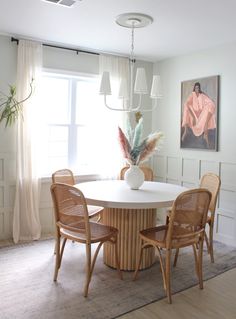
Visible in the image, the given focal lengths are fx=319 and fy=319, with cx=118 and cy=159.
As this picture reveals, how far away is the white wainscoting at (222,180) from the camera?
3.89m

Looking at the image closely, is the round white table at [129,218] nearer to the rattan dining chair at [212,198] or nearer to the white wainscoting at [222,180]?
the rattan dining chair at [212,198]

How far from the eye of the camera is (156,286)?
280 centimetres

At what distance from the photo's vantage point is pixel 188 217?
258cm

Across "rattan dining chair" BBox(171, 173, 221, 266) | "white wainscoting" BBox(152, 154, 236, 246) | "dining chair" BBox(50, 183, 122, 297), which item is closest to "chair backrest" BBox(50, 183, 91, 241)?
"dining chair" BBox(50, 183, 122, 297)

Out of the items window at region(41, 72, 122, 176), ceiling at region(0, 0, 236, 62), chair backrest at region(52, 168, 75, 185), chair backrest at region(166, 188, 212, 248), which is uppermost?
ceiling at region(0, 0, 236, 62)

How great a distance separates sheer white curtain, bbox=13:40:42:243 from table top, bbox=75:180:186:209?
863mm

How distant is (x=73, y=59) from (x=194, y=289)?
10.3 ft

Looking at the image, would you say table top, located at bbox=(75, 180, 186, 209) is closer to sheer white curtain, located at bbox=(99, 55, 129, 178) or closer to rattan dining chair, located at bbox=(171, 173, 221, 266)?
rattan dining chair, located at bbox=(171, 173, 221, 266)

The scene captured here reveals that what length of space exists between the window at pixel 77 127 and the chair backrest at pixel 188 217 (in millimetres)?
2089

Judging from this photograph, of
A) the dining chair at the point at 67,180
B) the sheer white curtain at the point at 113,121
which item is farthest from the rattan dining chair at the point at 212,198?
the sheer white curtain at the point at 113,121

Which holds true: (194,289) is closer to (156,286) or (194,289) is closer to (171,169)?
(156,286)

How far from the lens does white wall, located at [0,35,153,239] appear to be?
377cm

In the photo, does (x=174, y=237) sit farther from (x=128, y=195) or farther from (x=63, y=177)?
(x=63, y=177)

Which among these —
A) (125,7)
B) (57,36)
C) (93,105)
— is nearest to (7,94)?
(57,36)
